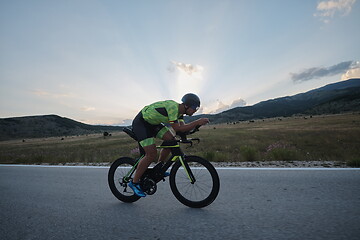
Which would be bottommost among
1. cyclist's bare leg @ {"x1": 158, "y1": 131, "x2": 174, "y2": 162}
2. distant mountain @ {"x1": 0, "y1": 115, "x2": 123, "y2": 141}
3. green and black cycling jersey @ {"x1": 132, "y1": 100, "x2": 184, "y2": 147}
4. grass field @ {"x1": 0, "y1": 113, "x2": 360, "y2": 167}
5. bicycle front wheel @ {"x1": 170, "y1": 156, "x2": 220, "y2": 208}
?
grass field @ {"x1": 0, "y1": 113, "x2": 360, "y2": 167}

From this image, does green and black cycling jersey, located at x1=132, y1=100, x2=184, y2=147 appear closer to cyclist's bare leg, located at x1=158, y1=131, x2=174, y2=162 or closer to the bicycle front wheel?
cyclist's bare leg, located at x1=158, y1=131, x2=174, y2=162

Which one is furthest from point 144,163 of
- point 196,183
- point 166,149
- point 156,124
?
point 196,183

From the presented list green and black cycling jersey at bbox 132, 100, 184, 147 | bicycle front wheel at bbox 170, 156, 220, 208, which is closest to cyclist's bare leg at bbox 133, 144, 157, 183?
green and black cycling jersey at bbox 132, 100, 184, 147

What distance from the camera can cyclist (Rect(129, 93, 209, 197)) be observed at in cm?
313

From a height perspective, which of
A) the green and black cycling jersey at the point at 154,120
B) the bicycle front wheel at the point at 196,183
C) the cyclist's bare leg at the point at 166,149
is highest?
the green and black cycling jersey at the point at 154,120

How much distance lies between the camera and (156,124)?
11.5 feet

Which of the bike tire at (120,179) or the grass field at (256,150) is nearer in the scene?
the bike tire at (120,179)

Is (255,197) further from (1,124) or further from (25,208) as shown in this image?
(1,124)

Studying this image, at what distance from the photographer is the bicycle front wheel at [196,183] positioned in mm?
2977

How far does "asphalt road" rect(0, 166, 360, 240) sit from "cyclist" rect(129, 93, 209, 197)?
0.62m

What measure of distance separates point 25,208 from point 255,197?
157 inches

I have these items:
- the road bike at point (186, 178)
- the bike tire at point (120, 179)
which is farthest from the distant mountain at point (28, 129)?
the road bike at point (186, 178)

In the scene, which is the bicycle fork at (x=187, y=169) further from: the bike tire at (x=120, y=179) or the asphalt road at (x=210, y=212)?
the bike tire at (x=120, y=179)

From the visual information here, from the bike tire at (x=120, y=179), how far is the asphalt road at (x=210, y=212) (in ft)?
0.52
